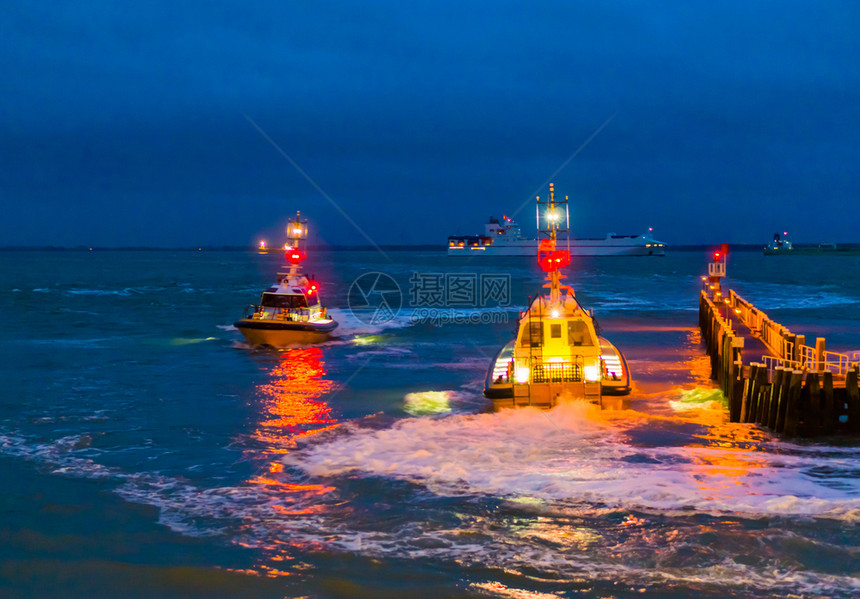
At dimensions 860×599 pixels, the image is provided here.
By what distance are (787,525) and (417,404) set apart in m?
11.0

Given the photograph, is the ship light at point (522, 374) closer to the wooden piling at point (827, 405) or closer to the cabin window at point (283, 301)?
the wooden piling at point (827, 405)

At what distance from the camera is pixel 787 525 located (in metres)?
11.0

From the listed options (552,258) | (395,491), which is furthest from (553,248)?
(395,491)

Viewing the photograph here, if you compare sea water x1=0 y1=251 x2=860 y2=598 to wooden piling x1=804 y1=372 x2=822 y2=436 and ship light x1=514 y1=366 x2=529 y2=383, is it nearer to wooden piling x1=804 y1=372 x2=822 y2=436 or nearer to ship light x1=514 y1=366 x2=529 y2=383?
wooden piling x1=804 y1=372 x2=822 y2=436

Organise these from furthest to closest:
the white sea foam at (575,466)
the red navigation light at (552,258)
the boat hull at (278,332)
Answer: the boat hull at (278,332), the red navigation light at (552,258), the white sea foam at (575,466)

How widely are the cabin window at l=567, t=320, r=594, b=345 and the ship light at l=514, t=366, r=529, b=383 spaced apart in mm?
1313

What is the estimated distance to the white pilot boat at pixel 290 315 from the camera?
31.5m

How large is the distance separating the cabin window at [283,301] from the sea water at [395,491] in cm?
597

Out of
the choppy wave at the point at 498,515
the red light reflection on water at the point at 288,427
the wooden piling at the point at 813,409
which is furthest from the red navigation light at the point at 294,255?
the wooden piling at the point at 813,409

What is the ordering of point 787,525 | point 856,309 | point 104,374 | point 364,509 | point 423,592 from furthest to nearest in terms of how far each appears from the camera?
point 856,309
point 104,374
point 364,509
point 787,525
point 423,592

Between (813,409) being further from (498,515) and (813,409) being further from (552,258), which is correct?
(498,515)

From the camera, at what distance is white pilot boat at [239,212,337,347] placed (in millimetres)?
31500

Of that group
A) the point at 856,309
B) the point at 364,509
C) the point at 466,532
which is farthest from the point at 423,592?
the point at 856,309

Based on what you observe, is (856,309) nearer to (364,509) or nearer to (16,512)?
(364,509)
